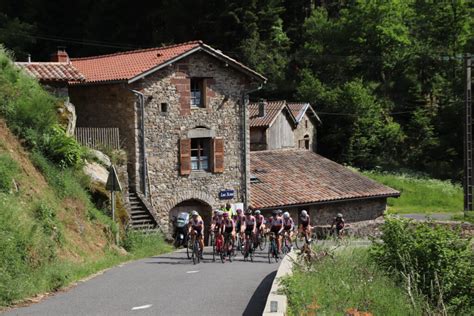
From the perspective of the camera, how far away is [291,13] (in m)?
62.3

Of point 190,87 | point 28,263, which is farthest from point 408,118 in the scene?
point 28,263

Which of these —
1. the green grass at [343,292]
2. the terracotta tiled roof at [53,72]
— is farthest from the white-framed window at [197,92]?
the green grass at [343,292]

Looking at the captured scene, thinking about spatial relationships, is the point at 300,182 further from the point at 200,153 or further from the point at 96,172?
→ the point at 96,172

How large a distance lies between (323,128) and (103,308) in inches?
1727

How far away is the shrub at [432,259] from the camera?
45.3 feet

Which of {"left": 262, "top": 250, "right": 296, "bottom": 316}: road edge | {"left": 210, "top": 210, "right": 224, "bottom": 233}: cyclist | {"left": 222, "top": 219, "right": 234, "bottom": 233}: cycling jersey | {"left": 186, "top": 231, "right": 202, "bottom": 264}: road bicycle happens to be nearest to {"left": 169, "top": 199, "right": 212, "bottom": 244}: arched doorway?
{"left": 210, "top": 210, "right": 224, "bottom": 233}: cyclist

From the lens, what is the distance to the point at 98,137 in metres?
26.9

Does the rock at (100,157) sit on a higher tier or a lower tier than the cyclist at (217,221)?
higher

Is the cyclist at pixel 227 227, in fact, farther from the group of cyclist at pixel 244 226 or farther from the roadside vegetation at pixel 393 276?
the roadside vegetation at pixel 393 276

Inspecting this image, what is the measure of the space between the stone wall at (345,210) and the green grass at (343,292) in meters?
18.1

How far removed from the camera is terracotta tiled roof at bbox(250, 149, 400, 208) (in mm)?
32438

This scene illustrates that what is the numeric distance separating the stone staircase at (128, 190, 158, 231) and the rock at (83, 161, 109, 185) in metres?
2.14

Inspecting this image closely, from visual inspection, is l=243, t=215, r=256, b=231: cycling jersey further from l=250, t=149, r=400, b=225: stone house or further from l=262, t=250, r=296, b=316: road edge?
l=262, t=250, r=296, b=316: road edge

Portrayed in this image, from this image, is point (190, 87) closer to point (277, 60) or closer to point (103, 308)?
point (103, 308)
